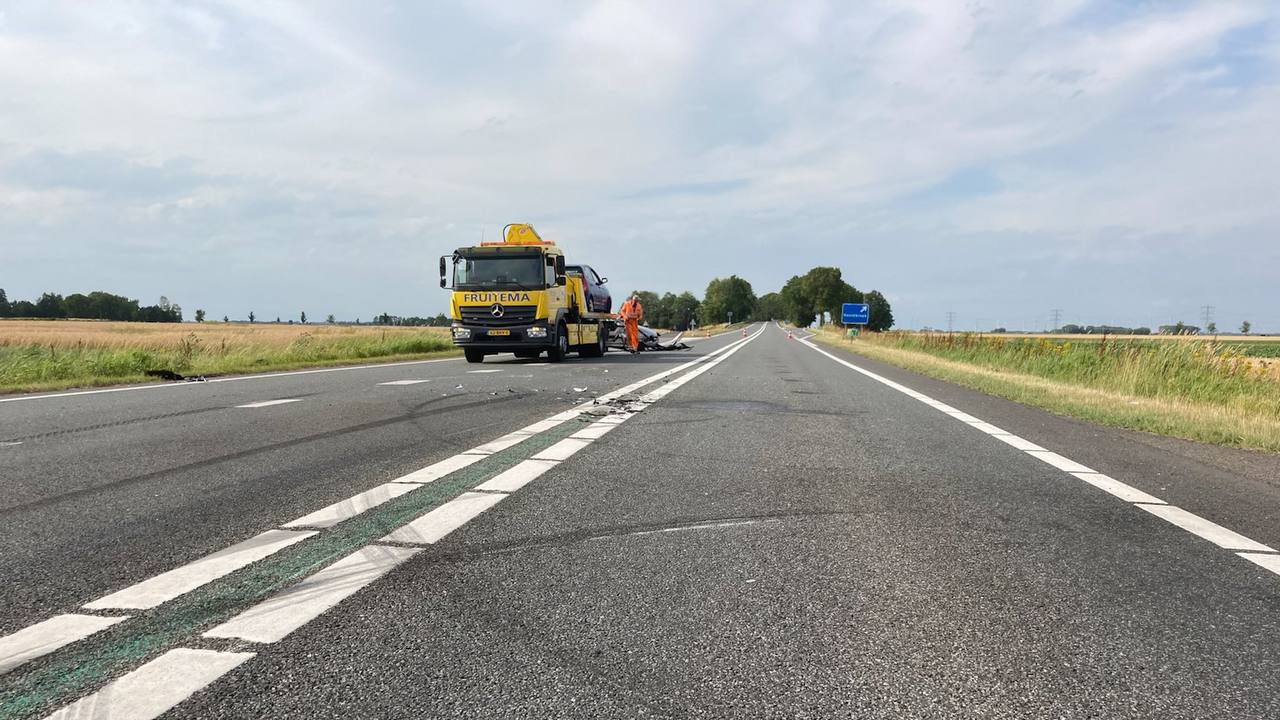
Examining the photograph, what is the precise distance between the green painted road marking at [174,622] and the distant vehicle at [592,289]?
19.4 m

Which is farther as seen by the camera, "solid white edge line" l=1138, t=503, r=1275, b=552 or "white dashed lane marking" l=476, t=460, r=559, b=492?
"white dashed lane marking" l=476, t=460, r=559, b=492

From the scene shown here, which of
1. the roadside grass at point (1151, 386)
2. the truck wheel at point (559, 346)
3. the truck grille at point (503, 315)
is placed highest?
the truck grille at point (503, 315)

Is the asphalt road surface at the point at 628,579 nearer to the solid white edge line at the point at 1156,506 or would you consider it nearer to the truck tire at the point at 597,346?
the solid white edge line at the point at 1156,506

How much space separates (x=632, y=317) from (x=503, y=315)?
24.8ft

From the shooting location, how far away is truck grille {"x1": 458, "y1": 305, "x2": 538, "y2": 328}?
65.7ft

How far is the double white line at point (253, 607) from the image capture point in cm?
192

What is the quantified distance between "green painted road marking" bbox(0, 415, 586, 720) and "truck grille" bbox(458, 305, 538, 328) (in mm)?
16140

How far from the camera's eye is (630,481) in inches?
190

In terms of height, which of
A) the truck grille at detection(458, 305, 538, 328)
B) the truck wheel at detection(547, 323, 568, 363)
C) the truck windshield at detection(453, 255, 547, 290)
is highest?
the truck windshield at detection(453, 255, 547, 290)

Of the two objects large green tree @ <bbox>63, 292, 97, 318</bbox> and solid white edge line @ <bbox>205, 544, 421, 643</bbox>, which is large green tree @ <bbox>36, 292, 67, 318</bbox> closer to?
large green tree @ <bbox>63, 292, 97, 318</bbox>

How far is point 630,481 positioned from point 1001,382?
38.8 ft

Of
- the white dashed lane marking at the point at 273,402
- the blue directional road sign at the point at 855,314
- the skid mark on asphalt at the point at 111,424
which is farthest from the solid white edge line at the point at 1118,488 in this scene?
the blue directional road sign at the point at 855,314

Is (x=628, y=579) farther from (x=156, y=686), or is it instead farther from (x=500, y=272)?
(x=500, y=272)

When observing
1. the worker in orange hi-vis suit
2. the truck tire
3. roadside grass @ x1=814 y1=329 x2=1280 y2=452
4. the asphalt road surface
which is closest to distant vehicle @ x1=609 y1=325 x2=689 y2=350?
the worker in orange hi-vis suit
